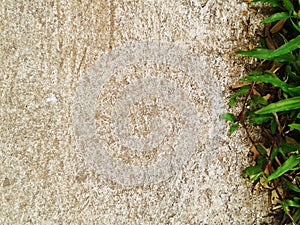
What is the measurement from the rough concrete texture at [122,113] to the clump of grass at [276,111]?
57 millimetres

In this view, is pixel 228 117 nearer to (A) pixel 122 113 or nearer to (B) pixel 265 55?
(B) pixel 265 55

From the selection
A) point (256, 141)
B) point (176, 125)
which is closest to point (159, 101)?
point (176, 125)

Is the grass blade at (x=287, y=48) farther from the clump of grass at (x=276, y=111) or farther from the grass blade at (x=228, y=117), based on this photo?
the grass blade at (x=228, y=117)

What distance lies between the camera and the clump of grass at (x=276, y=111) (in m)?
1.88

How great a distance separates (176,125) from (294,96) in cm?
A: 49

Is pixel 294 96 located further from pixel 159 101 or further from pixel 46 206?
pixel 46 206

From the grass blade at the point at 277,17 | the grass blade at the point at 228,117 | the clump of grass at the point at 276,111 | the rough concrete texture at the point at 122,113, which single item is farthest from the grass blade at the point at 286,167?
the grass blade at the point at 277,17

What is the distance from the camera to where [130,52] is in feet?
6.49

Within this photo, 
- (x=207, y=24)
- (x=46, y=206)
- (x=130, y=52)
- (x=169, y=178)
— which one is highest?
(x=207, y=24)

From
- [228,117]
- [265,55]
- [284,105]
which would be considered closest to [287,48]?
[265,55]

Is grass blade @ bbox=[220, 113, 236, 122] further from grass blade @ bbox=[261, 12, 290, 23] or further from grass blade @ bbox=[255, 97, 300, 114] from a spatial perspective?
grass blade @ bbox=[261, 12, 290, 23]

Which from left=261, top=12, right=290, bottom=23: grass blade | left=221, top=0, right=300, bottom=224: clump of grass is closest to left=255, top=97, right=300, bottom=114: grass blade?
left=221, top=0, right=300, bottom=224: clump of grass

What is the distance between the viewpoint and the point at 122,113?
1.97 meters

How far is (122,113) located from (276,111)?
0.62 meters
